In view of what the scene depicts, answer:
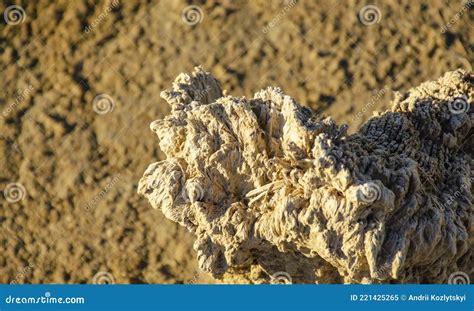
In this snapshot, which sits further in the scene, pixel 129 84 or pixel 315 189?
pixel 129 84

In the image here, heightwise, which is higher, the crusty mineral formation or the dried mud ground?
the dried mud ground

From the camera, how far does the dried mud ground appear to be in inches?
108

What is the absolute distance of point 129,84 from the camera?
276 cm

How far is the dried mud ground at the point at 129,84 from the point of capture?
8.98 ft

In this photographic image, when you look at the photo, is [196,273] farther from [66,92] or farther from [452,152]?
[452,152]

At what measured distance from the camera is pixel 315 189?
1.33m

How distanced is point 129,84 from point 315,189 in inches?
61.2

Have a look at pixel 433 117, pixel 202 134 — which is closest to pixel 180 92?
pixel 202 134

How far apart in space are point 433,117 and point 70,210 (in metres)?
1.58

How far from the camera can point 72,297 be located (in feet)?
5.98

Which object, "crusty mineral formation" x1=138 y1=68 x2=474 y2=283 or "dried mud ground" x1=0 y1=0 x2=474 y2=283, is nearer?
"crusty mineral formation" x1=138 y1=68 x2=474 y2=283

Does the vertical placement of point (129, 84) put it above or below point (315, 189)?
above

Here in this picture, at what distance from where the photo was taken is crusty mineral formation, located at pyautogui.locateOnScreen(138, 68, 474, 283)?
1.32 metres

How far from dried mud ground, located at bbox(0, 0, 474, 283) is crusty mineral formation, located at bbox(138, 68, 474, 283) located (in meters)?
1.23
